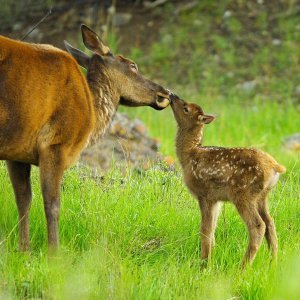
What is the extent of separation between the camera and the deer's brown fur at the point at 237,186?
797 centimetres

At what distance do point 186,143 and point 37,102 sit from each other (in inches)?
70.5

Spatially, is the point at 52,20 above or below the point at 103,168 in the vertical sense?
above

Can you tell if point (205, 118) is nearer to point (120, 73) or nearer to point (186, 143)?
point (186, 143)

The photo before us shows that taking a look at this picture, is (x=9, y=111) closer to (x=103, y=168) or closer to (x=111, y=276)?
(x=111, y=276)

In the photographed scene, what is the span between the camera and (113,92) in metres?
8.48

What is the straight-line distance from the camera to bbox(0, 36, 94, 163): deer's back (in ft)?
24.4

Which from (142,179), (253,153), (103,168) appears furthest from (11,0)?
(253,153)

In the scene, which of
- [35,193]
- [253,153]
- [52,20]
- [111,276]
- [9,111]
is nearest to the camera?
[111,276]

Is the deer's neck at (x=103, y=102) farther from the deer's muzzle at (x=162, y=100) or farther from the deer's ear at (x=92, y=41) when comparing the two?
the deer's muzzle at (x=162, y=100)

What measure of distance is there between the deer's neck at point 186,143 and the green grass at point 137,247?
0.36 metres

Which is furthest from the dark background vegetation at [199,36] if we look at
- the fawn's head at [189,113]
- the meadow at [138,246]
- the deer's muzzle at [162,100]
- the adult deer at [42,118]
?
the adult deer at [42,118]

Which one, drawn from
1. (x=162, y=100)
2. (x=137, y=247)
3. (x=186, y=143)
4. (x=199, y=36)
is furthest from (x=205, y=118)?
(x=199, y=36)

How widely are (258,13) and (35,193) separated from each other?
11058 mm

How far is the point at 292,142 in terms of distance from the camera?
14.2 metres
